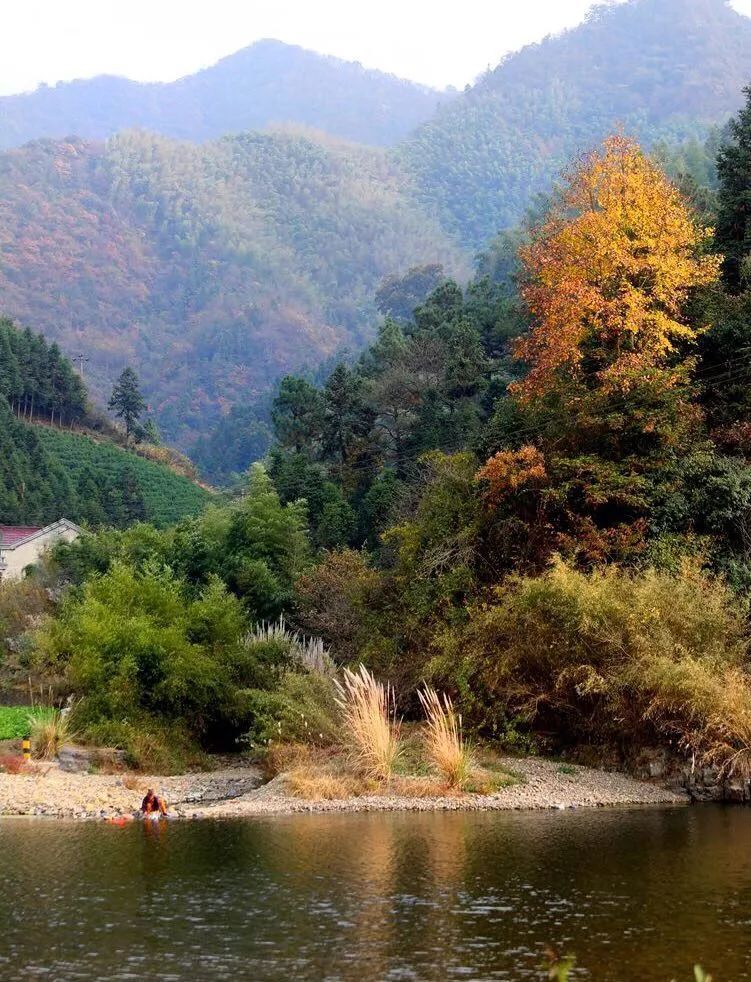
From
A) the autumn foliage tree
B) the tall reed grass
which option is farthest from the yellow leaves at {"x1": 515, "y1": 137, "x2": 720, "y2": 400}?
the tall reed grass

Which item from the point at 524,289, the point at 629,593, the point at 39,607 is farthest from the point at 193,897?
the point at 39,607

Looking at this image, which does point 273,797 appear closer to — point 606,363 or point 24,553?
point 606,363

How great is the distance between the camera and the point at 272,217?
654ft

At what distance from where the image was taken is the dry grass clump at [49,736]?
2642cm

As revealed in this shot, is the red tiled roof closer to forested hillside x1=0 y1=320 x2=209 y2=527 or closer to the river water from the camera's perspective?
forested hillside x1=0 y1=320 x2=209 y2=527

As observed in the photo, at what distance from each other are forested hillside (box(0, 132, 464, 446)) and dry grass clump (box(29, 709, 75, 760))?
123 m

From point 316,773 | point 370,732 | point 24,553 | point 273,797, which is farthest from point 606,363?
point 24,553

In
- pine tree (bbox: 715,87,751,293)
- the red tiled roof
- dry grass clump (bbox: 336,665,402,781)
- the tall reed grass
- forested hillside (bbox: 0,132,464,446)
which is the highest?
forested hillside (bbox: 0,132,464,446)

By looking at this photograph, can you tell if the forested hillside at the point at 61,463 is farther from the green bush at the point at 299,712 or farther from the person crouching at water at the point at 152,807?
the person crouching at water at the point at 152,807

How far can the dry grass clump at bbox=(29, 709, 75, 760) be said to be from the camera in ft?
86.7

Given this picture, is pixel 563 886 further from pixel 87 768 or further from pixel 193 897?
pixel 87 768

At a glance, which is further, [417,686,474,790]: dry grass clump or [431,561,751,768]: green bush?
[417,686,474,790]: dry grass clump

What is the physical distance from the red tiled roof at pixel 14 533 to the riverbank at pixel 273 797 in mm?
48476

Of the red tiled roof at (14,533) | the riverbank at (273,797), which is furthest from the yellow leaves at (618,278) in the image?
the red tiled roof at (14,533)
